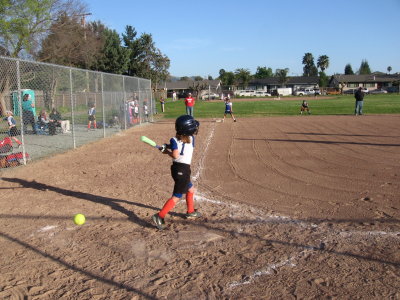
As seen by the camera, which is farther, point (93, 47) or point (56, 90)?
point (93, 47)

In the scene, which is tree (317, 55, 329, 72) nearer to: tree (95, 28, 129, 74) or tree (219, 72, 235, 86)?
tree (219, 72, 235, 86)

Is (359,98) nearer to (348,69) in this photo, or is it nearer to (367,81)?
(367,81)

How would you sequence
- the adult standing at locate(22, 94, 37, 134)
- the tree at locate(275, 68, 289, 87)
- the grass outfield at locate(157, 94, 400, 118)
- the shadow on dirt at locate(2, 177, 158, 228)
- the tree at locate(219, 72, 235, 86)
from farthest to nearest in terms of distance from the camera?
the tree at locate(219, 72, 235, 86)
the tree at locate(275, 68, 289, 87)
the grass outfield at locate(157, 94, 400, 118)
the adult standing at locate(22, 94, 37, 134)
the shadow on dirt at locate(2, 177, 158, 228)

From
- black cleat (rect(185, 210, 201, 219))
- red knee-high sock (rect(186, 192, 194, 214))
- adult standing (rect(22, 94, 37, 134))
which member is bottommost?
black cleat (rect(185, 210, 201, 219))

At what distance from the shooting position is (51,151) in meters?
11.4

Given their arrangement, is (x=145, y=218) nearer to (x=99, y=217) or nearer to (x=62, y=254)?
(x=99, y=217)

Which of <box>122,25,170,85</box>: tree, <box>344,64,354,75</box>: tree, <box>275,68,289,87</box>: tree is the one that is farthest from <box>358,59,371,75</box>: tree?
<box>122,25,170,85</box>: tree

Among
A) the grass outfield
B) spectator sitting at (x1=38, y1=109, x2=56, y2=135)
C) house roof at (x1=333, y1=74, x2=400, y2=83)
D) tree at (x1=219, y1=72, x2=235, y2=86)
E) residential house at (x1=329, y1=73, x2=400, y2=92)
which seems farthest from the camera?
tree at (x1=219, y1=72, x2=235, y2=86)

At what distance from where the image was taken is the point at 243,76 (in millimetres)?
98500

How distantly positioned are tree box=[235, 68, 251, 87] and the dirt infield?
91920mm

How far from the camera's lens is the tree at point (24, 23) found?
88.0ft

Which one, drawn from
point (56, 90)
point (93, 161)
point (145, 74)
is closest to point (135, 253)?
point (93, 161)

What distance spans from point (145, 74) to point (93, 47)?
13.7m

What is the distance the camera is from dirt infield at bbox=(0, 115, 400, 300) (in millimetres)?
3355
